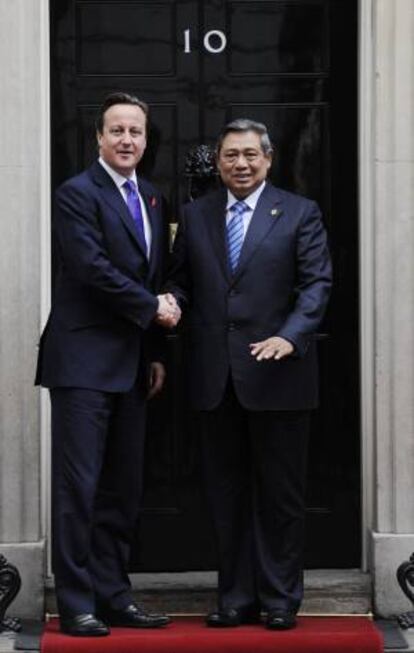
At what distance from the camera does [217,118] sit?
770 centimetres

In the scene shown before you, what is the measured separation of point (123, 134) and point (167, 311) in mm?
737

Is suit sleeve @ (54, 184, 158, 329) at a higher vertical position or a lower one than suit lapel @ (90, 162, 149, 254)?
lower

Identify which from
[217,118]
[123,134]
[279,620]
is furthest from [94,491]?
[217,118]

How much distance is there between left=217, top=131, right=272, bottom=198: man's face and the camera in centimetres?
691

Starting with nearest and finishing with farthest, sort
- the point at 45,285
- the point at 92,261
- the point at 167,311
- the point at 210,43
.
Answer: the point at 92,261
the point at 167,311
the point at 45,285
the point at 210,43

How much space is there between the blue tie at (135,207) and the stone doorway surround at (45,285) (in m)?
0.59

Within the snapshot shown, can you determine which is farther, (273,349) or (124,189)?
(124,189)

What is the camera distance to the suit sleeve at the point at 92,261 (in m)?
6.64

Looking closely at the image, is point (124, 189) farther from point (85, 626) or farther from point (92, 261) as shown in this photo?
point (85, 626)

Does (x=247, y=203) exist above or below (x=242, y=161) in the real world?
below

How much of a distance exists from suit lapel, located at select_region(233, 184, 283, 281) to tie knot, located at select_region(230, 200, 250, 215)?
0.06 m

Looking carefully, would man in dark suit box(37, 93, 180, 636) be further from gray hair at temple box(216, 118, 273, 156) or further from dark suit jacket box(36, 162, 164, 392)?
gray hair at temple box(216, 118, 273, 156)

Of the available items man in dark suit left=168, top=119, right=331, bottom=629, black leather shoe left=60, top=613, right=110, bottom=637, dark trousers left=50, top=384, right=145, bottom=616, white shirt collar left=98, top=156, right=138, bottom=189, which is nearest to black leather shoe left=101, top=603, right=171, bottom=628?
dark trousers left=50, top=384, right=145, bottom=616

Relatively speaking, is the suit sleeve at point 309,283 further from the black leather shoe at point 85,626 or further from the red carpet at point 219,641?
the black leather shoe at point 85,626
